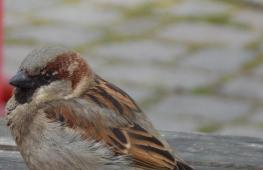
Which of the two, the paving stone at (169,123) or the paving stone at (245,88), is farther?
the paving stone at (245,88)

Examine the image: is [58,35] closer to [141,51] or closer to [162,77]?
[141,51]

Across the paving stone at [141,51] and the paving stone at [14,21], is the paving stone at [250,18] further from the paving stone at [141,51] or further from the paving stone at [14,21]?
the paving stone at [14,21]

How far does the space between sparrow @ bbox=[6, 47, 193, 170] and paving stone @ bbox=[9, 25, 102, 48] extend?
11.9 feet

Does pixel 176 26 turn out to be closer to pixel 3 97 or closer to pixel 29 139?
pixel 3 97

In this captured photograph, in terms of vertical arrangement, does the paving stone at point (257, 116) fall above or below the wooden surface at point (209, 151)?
above

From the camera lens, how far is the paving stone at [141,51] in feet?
21.2

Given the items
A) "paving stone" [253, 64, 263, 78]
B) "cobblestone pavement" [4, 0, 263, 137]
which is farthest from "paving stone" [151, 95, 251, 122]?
"paving stone" [253, 64, 263, 78]

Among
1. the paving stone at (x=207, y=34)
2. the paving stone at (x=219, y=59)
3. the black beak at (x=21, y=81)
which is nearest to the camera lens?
the black beak at (x=21, y=81)

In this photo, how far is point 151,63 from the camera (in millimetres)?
6355

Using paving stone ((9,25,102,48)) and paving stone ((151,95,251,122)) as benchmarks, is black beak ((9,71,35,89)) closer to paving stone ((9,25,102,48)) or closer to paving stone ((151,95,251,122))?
paving stone ((151,95,251,122))

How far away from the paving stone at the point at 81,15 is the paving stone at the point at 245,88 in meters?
1.49

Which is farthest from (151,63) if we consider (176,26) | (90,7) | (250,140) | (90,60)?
(250,140)

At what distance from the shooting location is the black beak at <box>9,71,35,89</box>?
289 centimetres

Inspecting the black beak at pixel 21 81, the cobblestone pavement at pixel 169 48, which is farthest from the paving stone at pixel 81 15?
the black beak at pixel 21 81
